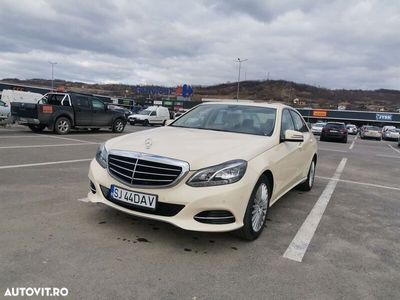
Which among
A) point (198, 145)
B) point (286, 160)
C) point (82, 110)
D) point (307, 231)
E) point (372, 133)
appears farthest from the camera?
point (372, 133)

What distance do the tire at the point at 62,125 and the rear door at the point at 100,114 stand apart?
1.47m

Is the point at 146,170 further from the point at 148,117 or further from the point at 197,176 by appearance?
the point at 148,117

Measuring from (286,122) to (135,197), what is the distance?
2863mm

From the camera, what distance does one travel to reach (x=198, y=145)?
13.4ft

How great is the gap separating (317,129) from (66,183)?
111ft

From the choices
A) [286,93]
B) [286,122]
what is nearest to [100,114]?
[286,122]

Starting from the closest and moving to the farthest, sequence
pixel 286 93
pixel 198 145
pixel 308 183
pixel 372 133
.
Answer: pixel 198 145, pixel 308 183, pixel 372 133, pixel 286 93

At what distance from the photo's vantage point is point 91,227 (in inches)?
164

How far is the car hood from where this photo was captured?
12.3ft

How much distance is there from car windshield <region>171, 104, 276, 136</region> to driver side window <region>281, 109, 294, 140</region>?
0.58 ft

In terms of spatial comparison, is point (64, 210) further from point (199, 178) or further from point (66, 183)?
point (199, 178)

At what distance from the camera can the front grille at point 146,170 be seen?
3.63 metres

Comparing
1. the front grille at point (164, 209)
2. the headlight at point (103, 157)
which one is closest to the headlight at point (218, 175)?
the front grille at point (164, 209)

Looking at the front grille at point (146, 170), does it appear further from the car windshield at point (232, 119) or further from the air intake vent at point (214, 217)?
the car windshield at point (232, 119)
